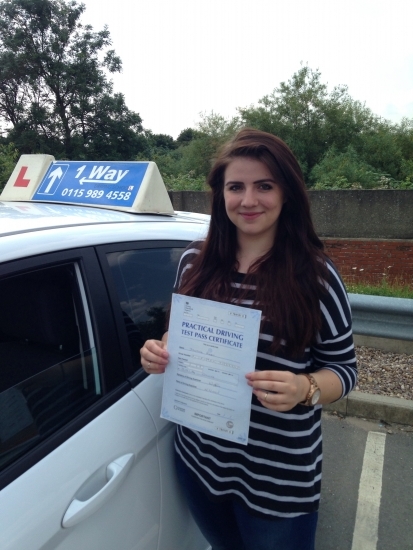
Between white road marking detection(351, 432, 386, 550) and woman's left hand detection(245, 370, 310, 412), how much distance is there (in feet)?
5.23

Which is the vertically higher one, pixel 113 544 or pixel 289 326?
pixel 289 326

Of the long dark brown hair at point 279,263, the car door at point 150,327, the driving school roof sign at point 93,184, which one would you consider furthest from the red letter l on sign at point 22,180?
the long dark brown hair at point 279,263

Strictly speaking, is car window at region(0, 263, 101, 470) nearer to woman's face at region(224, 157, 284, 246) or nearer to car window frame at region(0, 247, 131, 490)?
car window frame at region(0, 247, 131, 490)

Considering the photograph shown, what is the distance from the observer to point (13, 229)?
1.31m

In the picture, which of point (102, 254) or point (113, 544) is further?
point (102, 254)

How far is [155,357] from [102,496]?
40cm

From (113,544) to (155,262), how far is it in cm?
99

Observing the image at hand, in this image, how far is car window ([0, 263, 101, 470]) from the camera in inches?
46.6

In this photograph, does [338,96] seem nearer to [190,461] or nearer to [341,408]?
[341,408]

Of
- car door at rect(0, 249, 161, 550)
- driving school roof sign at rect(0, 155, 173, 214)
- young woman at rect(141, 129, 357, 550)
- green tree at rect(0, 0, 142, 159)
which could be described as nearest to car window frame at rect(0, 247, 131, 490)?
car door at rect(0, 249, 161, 550)

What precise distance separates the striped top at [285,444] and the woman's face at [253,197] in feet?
0.59

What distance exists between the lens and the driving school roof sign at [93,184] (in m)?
2.05

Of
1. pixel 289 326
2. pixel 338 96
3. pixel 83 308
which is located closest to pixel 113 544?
pixel 83 308

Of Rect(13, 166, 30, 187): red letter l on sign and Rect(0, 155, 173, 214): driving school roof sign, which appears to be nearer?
Rect(0, 155, 173, 214): driving school roof sign
